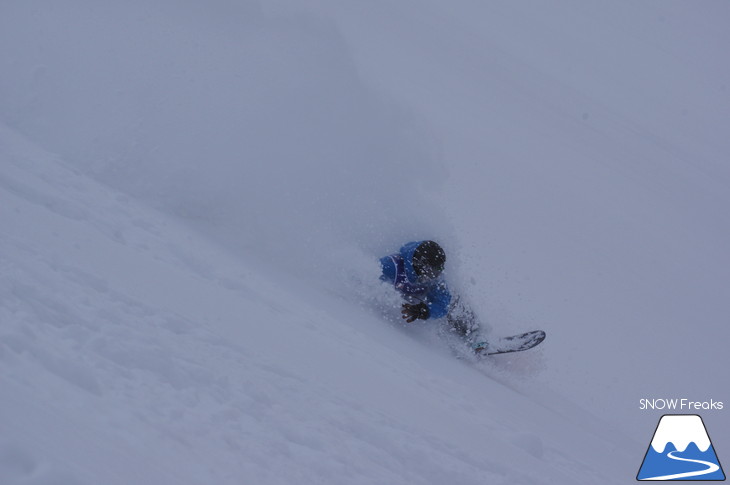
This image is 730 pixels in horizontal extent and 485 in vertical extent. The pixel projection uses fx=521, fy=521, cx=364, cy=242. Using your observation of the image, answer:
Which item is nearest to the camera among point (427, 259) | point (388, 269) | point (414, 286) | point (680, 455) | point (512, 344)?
point (680, 455)

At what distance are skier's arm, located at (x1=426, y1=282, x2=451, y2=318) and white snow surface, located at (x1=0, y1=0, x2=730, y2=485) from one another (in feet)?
1.01

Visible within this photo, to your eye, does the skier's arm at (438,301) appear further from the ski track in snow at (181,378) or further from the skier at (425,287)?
the ski track in snow at (181,378)

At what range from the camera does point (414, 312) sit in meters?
4.23

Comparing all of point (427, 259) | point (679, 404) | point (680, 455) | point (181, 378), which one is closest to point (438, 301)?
point (427, 259)

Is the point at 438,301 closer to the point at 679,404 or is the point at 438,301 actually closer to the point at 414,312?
the point at 414,312

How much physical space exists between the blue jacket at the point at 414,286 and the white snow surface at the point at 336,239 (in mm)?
189

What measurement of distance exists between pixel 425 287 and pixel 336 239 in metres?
0.98

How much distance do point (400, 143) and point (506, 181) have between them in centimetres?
167

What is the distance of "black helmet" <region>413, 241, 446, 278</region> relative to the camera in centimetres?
415

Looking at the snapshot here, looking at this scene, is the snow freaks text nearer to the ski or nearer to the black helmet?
the ski

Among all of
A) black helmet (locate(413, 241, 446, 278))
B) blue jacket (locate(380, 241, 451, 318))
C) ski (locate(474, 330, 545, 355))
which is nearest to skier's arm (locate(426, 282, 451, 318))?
blue jacket (locate(380, 241, 451, 318))

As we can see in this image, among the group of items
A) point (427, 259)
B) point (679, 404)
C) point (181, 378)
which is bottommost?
point (181, 378)

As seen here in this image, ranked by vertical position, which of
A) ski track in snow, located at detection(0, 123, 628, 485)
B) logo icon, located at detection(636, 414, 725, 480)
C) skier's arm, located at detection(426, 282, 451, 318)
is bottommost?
ski track in snow, located at detection(0, 123, 628, 485)

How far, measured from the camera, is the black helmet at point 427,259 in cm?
415
